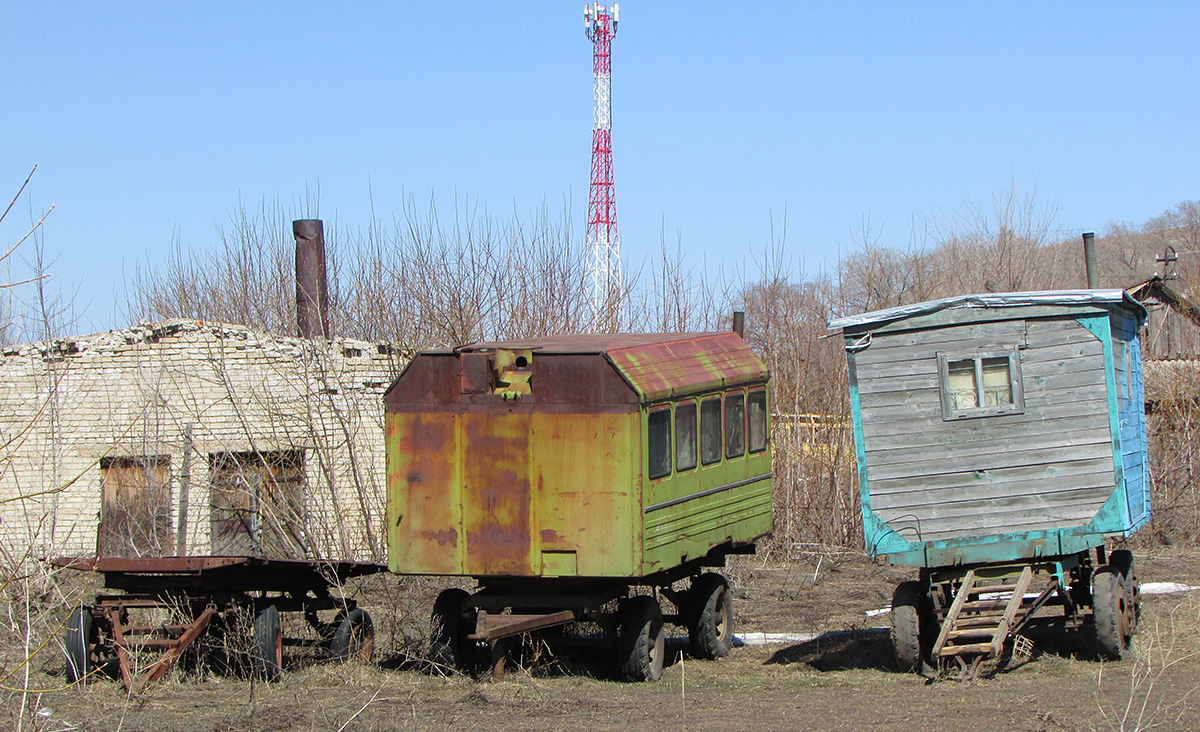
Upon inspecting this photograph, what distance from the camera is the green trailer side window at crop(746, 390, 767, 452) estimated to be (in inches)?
484

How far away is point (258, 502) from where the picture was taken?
53.9ft

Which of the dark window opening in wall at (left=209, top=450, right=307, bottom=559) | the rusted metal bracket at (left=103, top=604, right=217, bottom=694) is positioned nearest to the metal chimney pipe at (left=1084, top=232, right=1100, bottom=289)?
the dark window opening in wall at (left=209, top=450, right=307, bottom=559)

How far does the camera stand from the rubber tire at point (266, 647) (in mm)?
10367

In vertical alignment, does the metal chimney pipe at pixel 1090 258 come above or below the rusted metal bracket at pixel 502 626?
above

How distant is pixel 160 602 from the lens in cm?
1016

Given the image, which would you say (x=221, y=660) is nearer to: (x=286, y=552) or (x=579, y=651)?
(x=579, y=651)

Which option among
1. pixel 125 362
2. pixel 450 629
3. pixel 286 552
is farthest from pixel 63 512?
pixel 450 629

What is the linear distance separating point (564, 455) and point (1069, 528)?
4308 mm

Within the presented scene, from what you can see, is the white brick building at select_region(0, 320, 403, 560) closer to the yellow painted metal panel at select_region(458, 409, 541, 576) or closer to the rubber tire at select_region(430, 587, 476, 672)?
the rubber tire at select_region(430, 587, 476, 672)

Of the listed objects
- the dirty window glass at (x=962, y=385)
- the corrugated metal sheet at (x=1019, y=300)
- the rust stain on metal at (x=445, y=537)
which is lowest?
the rust stain on metal at (x=445, y=537)

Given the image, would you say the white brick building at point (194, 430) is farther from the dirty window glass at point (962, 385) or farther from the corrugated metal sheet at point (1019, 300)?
the dirty window glass at point (962, 385)

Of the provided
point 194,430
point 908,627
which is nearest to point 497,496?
point 908,627

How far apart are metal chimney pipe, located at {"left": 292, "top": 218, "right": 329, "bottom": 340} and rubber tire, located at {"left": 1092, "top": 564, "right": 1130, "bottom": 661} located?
11.7m

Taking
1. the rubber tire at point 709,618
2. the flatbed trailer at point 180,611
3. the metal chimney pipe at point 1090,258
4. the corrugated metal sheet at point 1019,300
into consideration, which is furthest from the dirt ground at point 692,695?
the metal chimney pipe at point 1090,258
